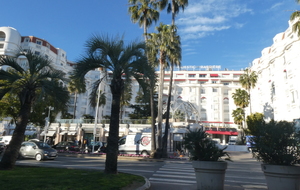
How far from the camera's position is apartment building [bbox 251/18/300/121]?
34.9 meters

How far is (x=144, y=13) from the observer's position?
24.8m

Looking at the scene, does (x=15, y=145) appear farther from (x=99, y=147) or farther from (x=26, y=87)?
(x=99, y=147)

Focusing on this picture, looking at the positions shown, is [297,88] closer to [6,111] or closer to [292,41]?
[292,41]

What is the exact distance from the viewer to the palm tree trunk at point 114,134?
937 centimetres

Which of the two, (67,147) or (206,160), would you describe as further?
(67,147)

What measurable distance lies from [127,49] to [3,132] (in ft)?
165

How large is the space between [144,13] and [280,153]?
2166cm

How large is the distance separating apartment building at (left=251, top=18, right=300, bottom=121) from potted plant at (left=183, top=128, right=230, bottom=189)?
1280 inches

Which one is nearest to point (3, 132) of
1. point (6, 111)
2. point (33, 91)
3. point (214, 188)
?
point (6, 111)

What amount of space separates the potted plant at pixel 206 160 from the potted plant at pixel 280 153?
4.15ft

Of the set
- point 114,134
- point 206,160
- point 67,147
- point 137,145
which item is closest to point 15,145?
point 114,134

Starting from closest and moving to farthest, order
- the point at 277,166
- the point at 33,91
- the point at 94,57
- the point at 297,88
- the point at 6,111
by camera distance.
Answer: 1. the point at 277,166
2. the point at 94,57
3. the point at 33,91
4. the point at 6,111
5. the point at 297,88

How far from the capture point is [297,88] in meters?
34.1

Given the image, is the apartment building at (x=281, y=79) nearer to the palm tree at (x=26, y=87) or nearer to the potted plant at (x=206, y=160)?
the potted plant at (x=206, y=160)
